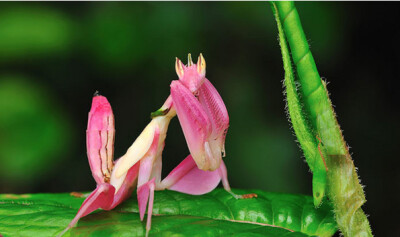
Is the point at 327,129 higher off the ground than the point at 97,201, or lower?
higher

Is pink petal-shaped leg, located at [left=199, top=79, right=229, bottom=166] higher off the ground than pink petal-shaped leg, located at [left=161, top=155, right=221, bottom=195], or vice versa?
pink petal-shaped leg, located at [left=199, top=79, right=229, bottom=166]

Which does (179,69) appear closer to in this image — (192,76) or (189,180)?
(192,76)

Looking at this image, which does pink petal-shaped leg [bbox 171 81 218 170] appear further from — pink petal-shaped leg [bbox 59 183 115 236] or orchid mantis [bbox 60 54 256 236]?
pink petal-shaped leg [bbox 59 183 115 236]

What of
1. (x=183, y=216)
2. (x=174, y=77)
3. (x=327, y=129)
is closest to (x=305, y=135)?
(x=327, y=129)

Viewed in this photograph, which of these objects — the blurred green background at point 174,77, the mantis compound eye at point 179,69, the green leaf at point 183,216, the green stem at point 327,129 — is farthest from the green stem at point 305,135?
the blurred green background at point 174,77

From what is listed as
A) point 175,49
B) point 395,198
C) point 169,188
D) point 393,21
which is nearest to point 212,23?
point 175,49

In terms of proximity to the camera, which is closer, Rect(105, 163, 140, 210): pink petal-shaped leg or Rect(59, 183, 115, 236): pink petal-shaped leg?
Rect(59, 183, 115, 236): pink petal-shaped leg

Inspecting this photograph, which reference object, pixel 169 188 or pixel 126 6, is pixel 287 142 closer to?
pixel 126 6

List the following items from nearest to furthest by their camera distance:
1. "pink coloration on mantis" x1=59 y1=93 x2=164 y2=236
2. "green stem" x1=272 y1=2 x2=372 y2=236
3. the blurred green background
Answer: "green stem" x1=272 y1=2 x2=372 y2=236 < "pink coloration on mantis" x1=59 y1=93 x2=164 y2=236 < the blurred green background

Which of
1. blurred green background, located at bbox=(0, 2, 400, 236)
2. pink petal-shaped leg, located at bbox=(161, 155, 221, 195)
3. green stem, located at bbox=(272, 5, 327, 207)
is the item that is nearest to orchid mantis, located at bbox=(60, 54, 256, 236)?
pink petal-shaped leg, located at bbox=(161, 155, 221, 195)
